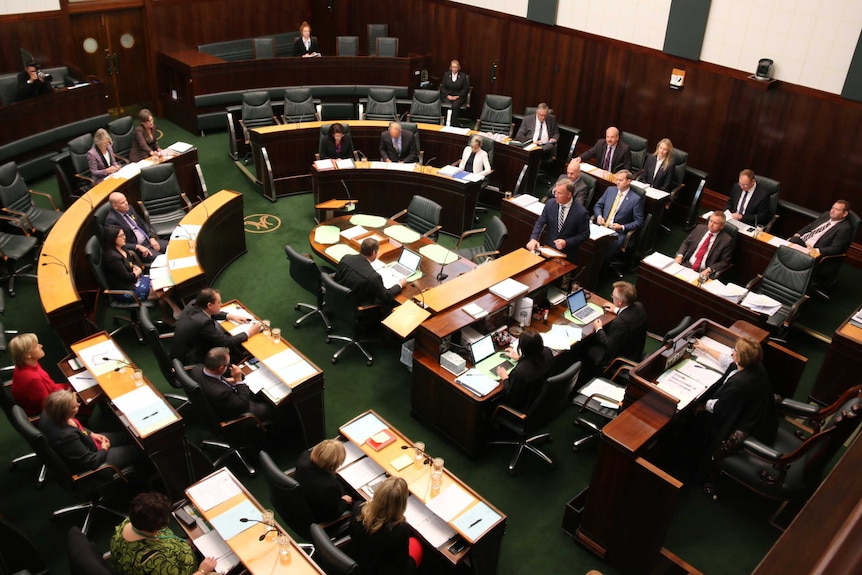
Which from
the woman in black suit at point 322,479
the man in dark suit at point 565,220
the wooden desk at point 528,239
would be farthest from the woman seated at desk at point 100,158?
the woman in black suit at point 322,479

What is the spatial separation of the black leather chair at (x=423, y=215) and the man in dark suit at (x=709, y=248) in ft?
10.1

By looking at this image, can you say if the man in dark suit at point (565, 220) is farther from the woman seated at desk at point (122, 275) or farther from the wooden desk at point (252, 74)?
the wooden desk at point (252, 74)

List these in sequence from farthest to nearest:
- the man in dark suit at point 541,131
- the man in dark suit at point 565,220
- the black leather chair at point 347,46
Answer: the black leather chair at point 347,46 → the man in dark suit at point 541,131 → the man in dark suit at point 565,220

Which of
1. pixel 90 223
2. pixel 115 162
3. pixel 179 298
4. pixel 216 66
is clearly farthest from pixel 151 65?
pixel 179 298

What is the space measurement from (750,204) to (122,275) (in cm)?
800

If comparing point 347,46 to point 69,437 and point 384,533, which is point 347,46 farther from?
point 384,533

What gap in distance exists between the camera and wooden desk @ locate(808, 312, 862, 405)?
22.6ft

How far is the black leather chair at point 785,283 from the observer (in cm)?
773

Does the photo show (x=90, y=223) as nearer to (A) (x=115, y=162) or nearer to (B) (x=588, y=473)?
(A) (x=115, y=162)

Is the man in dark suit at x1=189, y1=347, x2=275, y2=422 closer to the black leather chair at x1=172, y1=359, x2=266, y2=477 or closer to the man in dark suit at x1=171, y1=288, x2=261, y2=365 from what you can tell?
the black leather chair at x1=172, y1=359, x2=266, y2=477

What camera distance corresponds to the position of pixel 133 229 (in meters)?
8.16

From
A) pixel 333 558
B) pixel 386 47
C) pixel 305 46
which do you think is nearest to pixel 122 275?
pixel 333 558

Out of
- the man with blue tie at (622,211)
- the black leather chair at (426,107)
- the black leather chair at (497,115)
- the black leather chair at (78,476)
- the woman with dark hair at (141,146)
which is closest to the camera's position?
the black leather chair at (78,476)

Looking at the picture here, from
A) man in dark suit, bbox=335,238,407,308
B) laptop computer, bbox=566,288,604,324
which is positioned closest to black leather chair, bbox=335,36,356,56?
man in dark suit, bbox=335,238,407,308
